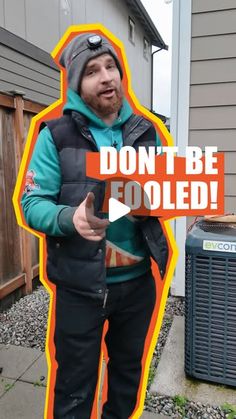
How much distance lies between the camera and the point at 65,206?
101 cm

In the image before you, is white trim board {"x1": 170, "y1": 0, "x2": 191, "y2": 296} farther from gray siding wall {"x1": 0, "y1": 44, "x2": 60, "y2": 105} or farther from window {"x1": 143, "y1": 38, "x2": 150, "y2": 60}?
gray siding wall {"x1": 0, "y1": 44, "x2": 60, "y2": 105}

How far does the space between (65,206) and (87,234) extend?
159 mm

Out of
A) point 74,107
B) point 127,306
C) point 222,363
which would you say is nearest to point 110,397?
point 127,306

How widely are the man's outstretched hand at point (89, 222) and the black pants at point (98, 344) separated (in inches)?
13.6

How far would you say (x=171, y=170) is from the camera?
3.07 feet

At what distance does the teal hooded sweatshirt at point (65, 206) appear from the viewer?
100 cm

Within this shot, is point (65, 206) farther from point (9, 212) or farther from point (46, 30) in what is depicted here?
point (46, 30)

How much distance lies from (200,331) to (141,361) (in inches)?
25.1

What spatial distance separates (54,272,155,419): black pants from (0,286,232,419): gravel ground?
1.45 ft

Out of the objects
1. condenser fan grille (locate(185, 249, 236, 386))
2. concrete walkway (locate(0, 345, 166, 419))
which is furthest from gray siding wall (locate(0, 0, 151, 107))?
concrete walkway (locate(0, 345, 166, 419))

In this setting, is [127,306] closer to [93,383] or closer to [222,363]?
[93,383]

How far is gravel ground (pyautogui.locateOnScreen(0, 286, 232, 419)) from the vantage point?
1.78 metres

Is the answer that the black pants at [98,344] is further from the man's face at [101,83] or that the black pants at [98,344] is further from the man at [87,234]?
the man's face at [101,83]

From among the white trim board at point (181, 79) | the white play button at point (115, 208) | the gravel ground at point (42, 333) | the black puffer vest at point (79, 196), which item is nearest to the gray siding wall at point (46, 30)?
the white trim board at point (181, 79)
